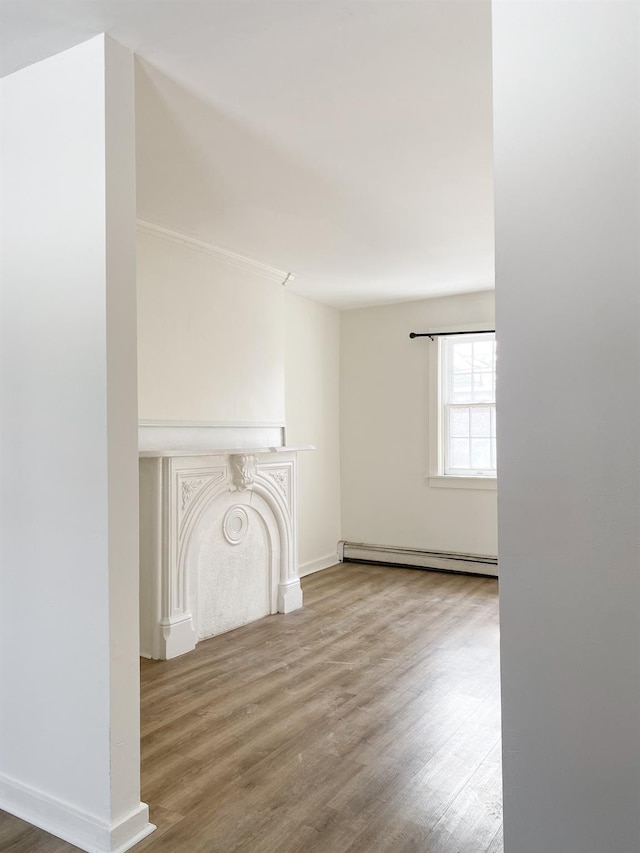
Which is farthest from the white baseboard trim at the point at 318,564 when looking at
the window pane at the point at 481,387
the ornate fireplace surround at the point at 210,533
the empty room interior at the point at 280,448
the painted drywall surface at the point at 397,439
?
the window pane at the point at 481,387

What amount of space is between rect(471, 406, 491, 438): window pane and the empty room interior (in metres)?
1.91

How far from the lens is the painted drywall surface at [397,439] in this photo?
6395 mm

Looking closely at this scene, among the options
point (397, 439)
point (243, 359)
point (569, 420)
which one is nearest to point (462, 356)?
point (397, 439)

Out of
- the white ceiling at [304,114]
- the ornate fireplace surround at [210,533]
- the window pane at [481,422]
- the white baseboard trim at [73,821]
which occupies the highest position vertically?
the white ceiling at [304,114]

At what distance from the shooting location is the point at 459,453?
258 inches

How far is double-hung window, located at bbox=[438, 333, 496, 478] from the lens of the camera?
6.39 m

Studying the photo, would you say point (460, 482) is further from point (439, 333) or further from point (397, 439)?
point (439, 333)

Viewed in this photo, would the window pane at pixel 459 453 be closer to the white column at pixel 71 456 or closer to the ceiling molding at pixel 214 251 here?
the ceiling molding at pixel 214 251

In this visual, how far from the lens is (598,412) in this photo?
1421 millimetres

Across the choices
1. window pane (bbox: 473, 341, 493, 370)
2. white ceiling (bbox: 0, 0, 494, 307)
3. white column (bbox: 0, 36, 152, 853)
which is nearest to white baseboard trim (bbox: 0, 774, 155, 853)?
white column (bbox: 0, 36, 152, 853)

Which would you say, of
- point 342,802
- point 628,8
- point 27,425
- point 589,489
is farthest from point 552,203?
point 342,802

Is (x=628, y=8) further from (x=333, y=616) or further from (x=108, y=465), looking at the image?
(x=333, y=616)

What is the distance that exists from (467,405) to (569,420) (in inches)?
200

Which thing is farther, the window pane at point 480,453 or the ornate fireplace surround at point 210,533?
the window pane at point 480,453
